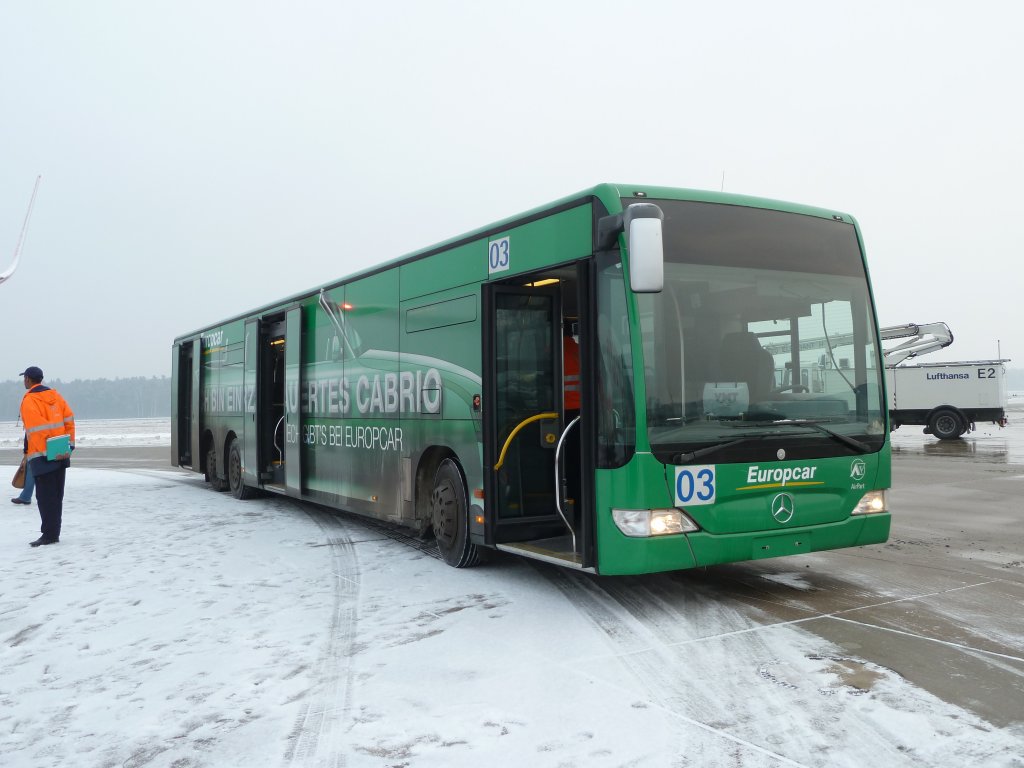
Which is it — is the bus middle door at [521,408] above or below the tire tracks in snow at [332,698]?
above

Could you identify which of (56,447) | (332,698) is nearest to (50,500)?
(56,447)

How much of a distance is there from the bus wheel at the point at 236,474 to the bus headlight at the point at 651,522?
912cm

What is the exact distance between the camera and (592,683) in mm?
4371

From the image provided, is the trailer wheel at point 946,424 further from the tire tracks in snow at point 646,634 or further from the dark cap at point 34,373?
the dark cap at point 34,373

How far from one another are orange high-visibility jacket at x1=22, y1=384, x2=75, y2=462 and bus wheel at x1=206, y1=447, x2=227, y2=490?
5340mm

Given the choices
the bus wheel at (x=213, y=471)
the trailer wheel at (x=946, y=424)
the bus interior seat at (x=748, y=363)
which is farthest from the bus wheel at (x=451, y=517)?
the trailer wheel at (x=946, y=424)

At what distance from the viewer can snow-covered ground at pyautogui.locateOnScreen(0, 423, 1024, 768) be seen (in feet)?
11.7

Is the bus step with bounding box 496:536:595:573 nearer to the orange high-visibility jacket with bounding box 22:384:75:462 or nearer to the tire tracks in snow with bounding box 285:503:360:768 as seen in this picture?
the tire tracks in snow with bounding box 285:503:360:768

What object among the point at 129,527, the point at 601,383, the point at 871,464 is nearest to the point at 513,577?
the point at 601,383

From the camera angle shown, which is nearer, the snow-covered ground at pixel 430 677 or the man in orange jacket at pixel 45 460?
the snow-covered ground at pixel 430 677

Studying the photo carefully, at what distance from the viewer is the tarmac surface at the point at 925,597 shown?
4359 mm

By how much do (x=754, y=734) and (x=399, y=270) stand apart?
19.6 feet

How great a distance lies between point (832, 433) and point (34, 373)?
343 inches

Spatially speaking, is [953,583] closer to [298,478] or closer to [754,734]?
[754,734]
